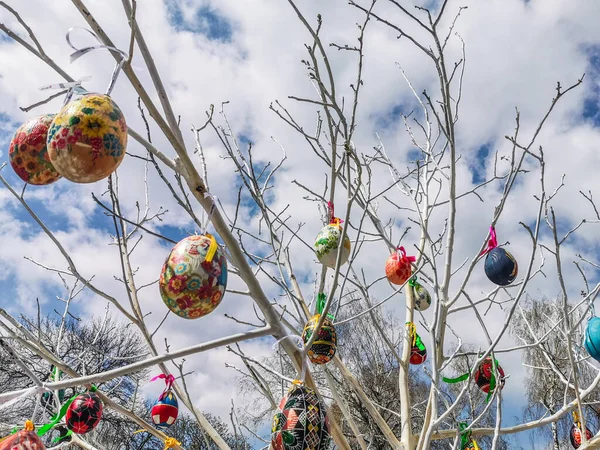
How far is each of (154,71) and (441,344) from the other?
70.8 inches

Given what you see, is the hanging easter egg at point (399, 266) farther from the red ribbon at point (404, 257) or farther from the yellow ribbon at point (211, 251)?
the yellow ribbon at point (211, 251)

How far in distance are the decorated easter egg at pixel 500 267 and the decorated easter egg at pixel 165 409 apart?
1.94 m

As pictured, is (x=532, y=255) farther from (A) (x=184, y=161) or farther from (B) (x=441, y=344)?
(A) (x=184, y=161)

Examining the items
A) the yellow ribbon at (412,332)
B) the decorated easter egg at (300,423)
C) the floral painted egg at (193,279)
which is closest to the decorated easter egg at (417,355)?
the yellow ribbon at (412,332)

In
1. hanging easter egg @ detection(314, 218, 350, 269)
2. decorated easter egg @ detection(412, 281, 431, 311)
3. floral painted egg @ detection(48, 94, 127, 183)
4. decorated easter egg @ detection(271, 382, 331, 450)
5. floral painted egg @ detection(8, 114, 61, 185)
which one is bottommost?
decorated easter egg @ detection(271, 382, 331, 450)

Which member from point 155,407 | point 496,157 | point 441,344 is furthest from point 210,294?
point 496,157

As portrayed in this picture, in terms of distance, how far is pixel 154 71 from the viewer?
1.15 meters

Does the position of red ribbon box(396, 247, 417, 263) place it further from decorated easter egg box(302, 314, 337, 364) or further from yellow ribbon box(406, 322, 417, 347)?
decorated easter egg box(302, 314, 337, 364)

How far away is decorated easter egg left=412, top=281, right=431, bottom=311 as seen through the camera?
3.24 m

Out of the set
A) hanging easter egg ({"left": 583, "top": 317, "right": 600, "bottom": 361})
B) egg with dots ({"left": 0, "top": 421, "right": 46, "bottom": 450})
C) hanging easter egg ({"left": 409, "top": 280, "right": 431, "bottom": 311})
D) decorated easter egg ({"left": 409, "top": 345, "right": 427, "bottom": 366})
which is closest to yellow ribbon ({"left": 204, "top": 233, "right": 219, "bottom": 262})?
egg with dots ({"left": 0, "top": 421, "right": 46, "bottom": 450})

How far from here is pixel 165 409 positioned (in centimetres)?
268

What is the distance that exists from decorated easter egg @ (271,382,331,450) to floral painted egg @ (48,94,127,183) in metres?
0.86

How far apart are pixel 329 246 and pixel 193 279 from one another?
1223mm

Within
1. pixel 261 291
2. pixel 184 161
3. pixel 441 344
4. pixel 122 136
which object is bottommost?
pixel 441 344
